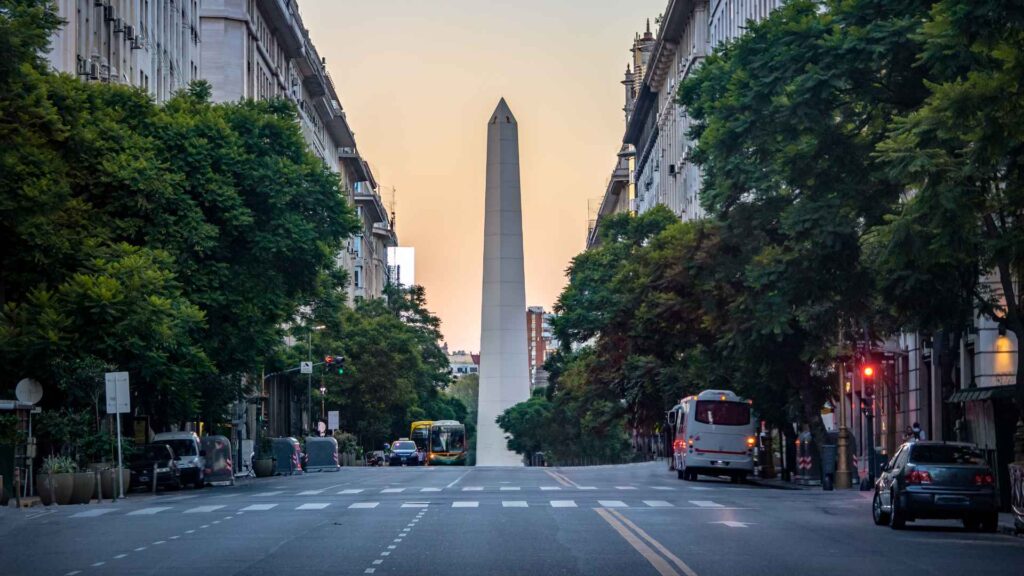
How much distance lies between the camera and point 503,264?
107750mm

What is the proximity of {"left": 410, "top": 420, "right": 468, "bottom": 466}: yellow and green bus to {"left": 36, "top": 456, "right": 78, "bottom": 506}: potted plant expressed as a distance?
7660 cm

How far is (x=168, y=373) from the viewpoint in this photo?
46.8 meters

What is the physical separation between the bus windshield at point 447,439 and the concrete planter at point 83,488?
7682 centimetres

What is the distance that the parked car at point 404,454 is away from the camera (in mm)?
112125

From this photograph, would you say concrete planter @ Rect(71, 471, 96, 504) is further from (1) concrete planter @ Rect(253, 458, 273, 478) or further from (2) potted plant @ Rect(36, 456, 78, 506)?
(1) concrete planter @ Rect(253, 458, 273, 478)

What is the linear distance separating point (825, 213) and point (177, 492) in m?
23.9

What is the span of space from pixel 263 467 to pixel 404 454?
139 feet

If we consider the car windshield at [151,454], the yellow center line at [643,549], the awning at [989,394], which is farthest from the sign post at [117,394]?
the awning at [989,394]

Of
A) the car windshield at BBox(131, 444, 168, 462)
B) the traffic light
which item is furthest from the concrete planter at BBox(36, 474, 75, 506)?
the traffic light

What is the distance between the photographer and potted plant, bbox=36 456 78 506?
134 ft

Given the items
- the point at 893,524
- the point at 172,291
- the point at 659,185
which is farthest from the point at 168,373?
the point at 659,185

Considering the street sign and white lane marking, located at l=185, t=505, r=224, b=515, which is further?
the street sign

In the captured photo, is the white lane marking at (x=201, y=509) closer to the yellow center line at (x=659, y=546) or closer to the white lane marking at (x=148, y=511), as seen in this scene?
the white lane marking at (x=148, y=511)

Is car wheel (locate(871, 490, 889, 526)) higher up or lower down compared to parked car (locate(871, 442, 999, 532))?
lower down
